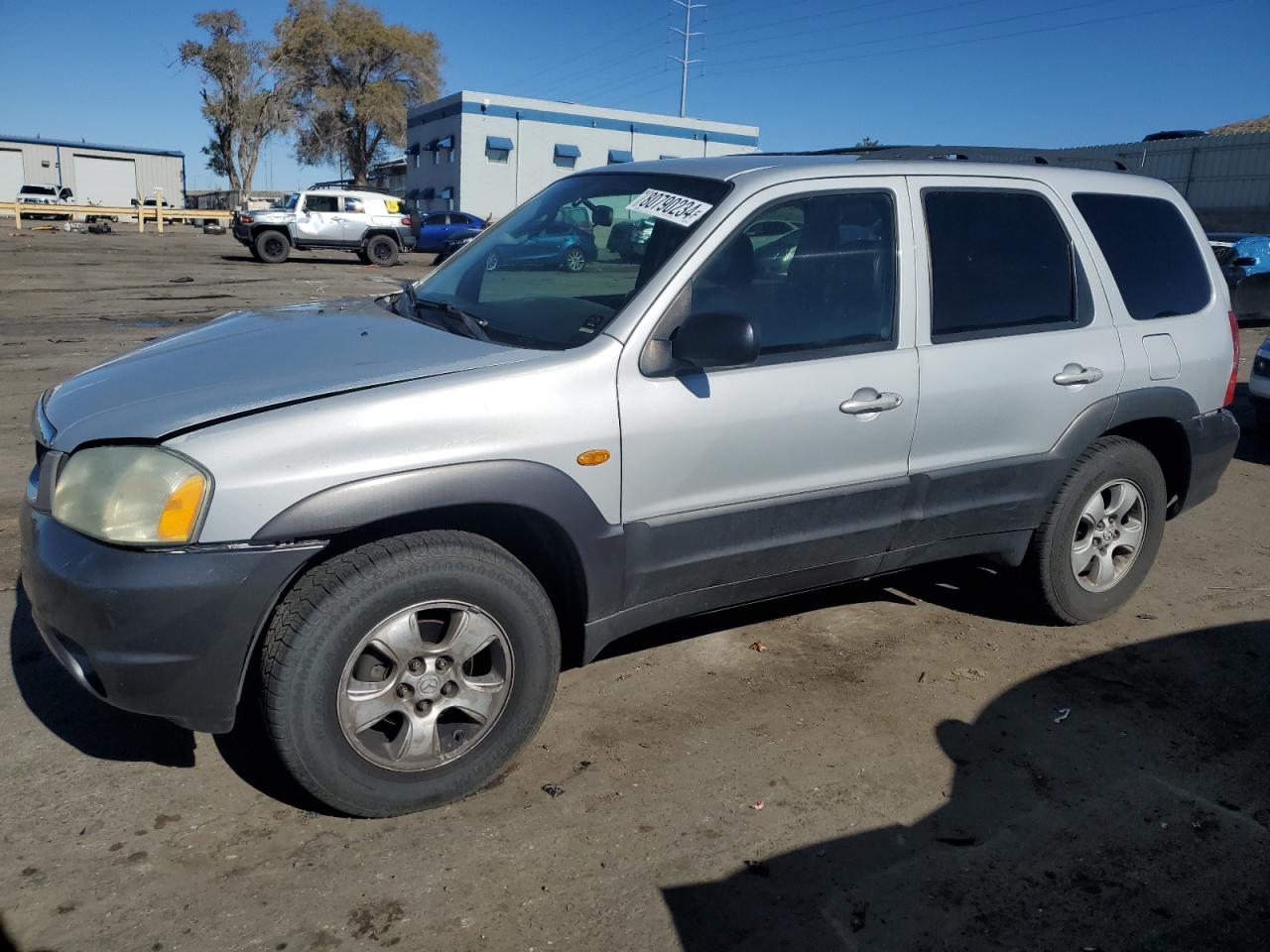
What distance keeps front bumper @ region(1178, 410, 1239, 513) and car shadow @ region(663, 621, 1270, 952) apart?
1034mm

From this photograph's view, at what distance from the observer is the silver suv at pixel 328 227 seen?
2734 cm

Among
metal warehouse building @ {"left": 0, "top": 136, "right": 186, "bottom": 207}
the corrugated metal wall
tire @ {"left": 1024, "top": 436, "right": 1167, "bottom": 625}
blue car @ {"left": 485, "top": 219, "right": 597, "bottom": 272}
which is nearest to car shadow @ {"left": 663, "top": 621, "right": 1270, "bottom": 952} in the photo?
tire @ {"left": 1024, "top": 436, "right": 1167, "bottom": 625}

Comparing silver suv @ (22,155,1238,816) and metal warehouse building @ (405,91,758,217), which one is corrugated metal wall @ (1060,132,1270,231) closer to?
metal warehouse building @ (405,91,758,217)

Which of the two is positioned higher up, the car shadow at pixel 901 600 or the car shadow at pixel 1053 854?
the car shadow at pixel 901 600

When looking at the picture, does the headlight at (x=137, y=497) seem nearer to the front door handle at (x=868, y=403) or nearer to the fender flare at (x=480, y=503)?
the fender flare at (x=480, y=503)

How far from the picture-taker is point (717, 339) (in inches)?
118

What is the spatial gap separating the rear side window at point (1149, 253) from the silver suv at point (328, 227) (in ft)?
85.2

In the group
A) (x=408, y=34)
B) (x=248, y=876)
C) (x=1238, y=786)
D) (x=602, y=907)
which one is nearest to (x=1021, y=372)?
(x=1238, y=786)

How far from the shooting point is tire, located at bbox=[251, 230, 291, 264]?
27078 mm

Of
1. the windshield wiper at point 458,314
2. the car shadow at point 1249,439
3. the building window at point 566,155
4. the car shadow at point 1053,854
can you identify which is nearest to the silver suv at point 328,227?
the building window at point 566,155

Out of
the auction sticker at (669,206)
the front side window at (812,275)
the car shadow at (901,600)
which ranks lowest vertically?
the car shadow at (901,600)

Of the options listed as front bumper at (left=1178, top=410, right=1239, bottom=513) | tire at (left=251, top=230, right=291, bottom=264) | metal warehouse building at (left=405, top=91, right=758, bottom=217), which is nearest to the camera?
front bumper at (left=1178, top=410, right=1239, bottom=513)

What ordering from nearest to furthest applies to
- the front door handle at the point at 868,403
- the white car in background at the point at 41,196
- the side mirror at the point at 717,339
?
the side mirror at the point at 717,339 → the front door handle at the point at 868,403 → the white car in background at the point at 41,196

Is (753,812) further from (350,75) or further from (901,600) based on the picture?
(350,75)
